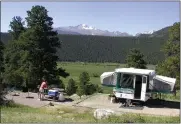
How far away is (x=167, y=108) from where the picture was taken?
18.0m

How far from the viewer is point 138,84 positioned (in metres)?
18.8

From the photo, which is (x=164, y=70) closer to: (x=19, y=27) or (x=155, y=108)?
(x=155, y=108)

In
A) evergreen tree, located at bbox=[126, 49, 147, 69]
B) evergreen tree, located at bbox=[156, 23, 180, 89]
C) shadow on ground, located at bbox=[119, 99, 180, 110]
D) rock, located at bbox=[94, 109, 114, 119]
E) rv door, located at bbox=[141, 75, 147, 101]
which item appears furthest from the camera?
evergreen tree, located at bbox=[126, 49, 147, 69]

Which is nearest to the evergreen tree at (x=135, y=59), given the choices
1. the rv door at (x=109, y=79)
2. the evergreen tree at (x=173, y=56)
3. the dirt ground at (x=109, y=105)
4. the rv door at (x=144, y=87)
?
the evergreen tree at (x=173, y=56)

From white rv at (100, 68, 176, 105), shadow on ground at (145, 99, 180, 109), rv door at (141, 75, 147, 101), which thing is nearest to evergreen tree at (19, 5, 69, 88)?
white rv at (100, 68, 176, 105)

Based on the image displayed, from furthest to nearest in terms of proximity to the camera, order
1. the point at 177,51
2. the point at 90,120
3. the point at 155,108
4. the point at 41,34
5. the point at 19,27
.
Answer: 1. the point at 19,27
2. the point at 41,34
3. the point at 177,51
4. the point at 155,108
5. the point at 90,120

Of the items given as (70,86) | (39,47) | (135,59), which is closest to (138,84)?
(39,47)

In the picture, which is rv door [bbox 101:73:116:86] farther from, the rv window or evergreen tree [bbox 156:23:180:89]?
evergreen tree [bbox 156:23:180:89]

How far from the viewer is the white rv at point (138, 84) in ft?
60.1

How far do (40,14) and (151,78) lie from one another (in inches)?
878

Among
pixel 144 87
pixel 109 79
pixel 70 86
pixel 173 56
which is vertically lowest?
pixel 70 86

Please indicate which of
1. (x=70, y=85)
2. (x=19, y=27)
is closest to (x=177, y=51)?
(x=19, y=27)

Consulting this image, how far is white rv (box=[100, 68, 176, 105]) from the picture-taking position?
18.3 meters

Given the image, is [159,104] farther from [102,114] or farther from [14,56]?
[14,56]
